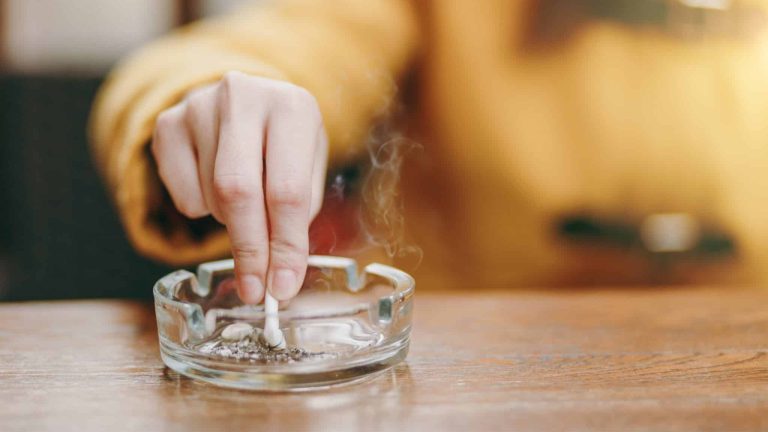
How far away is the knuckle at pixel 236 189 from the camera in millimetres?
546

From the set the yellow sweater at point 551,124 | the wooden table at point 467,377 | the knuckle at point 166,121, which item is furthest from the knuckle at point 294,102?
the yellow sweater at point 551,124

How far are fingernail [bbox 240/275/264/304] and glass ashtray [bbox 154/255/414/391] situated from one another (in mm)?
11

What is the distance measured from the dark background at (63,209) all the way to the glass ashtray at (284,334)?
155 centimetres

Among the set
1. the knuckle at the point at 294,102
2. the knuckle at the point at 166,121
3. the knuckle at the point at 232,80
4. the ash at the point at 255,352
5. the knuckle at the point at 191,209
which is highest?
the knuckle at the point at 232,80

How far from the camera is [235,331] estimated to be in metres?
0.54

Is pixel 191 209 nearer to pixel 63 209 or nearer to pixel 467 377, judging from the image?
pixel 467 377

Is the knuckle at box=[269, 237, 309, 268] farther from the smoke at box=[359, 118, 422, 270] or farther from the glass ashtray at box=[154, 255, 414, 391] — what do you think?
the smoke at box=[359, 118, 422, 270]

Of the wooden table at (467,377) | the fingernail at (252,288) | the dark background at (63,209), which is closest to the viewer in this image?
the wooden table at (467,377)

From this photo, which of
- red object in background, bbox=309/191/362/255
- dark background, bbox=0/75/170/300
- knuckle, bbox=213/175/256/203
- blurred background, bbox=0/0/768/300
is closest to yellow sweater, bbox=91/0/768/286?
blurred background, bbox=0/0/768/300

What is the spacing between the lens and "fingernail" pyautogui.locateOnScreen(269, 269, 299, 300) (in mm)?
539

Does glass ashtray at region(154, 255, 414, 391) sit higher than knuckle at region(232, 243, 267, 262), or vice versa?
knuckle at region(232, 243, 267, 262)

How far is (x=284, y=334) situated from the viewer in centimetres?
54

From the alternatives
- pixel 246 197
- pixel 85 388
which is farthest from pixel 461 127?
pixel 85 388

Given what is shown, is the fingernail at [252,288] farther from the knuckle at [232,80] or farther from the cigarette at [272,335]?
the knuckle at [232,80]
